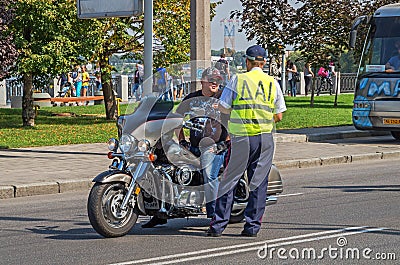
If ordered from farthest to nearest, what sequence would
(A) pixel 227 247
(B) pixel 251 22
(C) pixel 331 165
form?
(B) pixel 251 22 < (C) pixel 331 165 < (A) pixel 227 247

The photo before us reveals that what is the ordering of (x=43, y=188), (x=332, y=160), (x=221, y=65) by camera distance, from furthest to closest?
(x=332, y=160)
(x=43, y=188)
(x=221, y=65)

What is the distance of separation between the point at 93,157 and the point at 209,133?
7.48m

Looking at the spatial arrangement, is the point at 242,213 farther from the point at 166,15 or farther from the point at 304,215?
the point at 166,15

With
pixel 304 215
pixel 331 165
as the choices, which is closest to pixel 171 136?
pixel 304 215

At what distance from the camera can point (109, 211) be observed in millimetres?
8766

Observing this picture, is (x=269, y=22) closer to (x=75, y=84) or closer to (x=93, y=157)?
(x=75, y=84)

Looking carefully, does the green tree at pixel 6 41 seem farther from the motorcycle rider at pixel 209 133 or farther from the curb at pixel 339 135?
the motorcycle rider at pixel 209 133

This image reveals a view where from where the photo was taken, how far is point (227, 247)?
8531 mm

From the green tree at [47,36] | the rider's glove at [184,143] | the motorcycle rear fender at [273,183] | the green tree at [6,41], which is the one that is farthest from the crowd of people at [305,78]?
the rider's glove at [184,143]

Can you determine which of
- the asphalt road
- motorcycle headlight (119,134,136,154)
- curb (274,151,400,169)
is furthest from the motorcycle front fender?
curb (274,151,400,169)

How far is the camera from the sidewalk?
511 inches

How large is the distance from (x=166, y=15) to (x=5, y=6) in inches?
241

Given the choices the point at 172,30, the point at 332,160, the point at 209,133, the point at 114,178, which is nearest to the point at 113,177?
the point at 114,178

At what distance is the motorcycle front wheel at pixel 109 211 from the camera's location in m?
8.66
